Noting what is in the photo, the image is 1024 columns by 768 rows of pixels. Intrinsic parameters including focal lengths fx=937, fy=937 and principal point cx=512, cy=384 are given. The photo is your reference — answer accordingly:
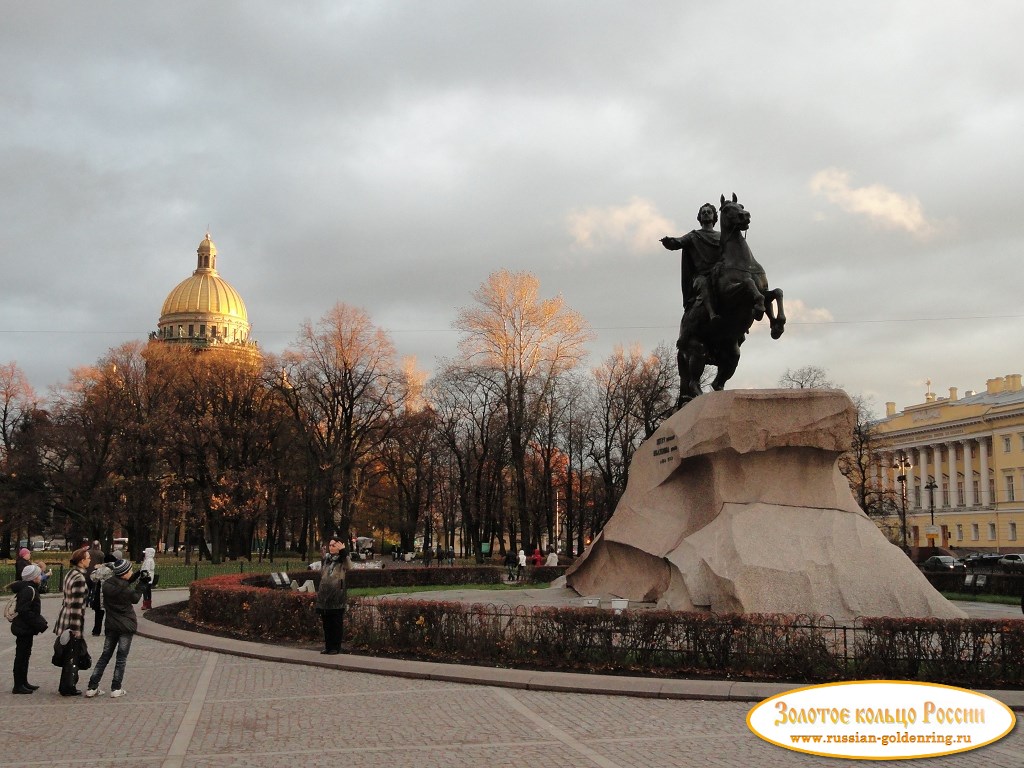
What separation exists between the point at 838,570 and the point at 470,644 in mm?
5636

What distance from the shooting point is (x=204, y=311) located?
108875mm

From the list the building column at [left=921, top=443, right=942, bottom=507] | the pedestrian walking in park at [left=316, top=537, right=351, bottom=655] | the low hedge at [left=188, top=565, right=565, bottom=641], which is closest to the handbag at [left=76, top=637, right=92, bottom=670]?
the pedestrian walking in park at [left=316, top=537, right=351, bottom=655]

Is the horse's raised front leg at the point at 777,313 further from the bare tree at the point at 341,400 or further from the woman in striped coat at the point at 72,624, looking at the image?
the bare tree at the point at 341,400

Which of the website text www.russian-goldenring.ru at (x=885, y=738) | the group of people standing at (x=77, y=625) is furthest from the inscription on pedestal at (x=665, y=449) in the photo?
the group of people standing at (x=77, y=625)

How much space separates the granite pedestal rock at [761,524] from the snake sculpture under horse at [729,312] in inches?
63.8

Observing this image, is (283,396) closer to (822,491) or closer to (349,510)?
(349,510)

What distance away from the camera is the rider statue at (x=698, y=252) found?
728 inches

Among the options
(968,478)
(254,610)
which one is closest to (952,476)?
(968,478)

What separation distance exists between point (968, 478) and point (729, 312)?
77074mm

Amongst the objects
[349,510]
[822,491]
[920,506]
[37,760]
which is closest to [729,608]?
[822,491]

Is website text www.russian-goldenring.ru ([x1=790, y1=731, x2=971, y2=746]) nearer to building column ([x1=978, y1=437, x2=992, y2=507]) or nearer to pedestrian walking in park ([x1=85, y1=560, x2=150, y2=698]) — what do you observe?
pedestrian walking in park ([x1=85, y1=560, x2=150, y2=698])

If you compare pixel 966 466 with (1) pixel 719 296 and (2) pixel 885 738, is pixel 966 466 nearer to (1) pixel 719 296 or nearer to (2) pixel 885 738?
(1) pixel 719 296

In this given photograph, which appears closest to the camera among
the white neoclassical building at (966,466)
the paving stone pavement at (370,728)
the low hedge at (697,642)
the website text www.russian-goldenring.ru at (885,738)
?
the paving stone pavement at (370,728)

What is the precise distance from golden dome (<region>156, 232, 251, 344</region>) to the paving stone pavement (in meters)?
99.0
